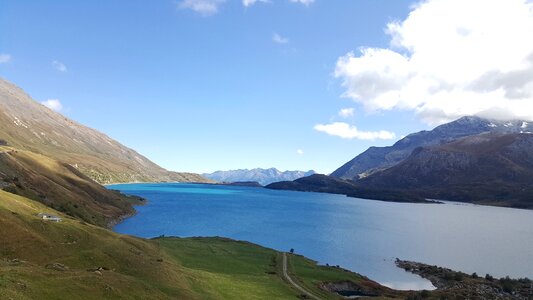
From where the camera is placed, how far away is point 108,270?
5972cm

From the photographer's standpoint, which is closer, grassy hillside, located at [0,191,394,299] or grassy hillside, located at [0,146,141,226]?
grassy hillside, located at [0,191,394,299]

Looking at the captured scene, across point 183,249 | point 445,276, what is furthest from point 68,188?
point 445,276

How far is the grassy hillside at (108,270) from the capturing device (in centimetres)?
4541

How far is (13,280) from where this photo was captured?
41500 millimetres

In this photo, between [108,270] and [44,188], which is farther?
[44,188]

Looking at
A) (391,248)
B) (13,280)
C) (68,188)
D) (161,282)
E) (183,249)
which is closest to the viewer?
(13,280)

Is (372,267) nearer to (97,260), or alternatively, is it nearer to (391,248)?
(391,248)

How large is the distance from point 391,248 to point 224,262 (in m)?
92.1

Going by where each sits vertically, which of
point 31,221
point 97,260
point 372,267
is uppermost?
point 31,221

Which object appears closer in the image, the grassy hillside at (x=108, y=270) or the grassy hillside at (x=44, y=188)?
the grassy hillside at (x=108, y=270)

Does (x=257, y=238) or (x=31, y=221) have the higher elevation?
(x=31, y=221)

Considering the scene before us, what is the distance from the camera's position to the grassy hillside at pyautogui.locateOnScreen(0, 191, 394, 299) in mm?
45406

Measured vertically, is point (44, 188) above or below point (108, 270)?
above

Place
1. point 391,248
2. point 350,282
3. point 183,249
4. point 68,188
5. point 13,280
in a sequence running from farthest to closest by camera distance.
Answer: point 68,188 → point 391,248 → point 183,249 → point 350,282 → point 13,280
